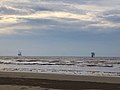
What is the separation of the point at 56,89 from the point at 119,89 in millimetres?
3981

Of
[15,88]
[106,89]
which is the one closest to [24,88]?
[15,88]

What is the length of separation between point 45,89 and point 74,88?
208 centimetres

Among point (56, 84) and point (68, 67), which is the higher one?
point (56, 84)

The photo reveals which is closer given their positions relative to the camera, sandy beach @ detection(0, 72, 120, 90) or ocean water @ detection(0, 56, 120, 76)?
sandy beach @ detection(0, 72, 120, 90)

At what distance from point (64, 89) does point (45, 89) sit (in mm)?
1183

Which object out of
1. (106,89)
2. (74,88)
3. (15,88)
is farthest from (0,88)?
(106,89)

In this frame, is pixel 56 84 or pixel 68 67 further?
pixel 68 67

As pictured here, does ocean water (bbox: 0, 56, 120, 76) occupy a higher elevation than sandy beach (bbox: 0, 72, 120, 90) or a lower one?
lower

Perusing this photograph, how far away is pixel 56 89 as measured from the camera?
20391 millimetres

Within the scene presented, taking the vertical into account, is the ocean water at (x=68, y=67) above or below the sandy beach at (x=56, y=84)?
below

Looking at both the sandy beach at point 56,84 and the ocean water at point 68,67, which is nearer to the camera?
the sandy beach at point 56,84

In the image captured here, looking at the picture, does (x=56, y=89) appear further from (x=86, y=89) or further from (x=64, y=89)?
(x=86, y=89)

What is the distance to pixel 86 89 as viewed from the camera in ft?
67.6

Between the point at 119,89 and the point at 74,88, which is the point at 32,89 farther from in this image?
the point at 119,89
